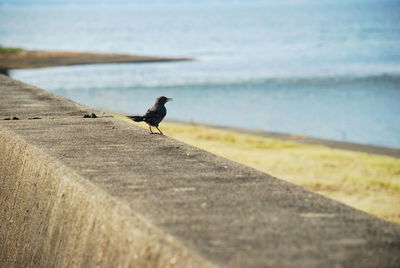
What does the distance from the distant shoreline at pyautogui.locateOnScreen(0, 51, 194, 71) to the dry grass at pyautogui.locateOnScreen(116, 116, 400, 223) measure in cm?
3205

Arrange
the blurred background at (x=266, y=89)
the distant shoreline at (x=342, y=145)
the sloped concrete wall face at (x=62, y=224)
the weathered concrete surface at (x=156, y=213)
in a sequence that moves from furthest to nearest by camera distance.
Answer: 1. the blurred background at (x=266, y=89)
2. the distant shoreline at (x=342, y=145)
3. the sloped concrete wall face at (x=62, y=224)
4. the weathered concrete surface at (x=156, y=213)

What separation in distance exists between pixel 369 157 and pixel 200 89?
1986 cm

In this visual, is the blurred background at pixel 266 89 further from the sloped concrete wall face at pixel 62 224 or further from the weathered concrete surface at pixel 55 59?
the sloped concrete wall face at pixel 62 224

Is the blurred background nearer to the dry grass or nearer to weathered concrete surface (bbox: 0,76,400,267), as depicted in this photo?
the dry grass

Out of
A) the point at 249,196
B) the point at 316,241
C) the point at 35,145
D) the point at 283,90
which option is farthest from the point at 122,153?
the point at 283,90

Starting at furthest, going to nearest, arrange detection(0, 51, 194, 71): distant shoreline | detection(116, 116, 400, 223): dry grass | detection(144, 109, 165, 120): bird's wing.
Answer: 1. detection(0, 51, 194, 71): distant shoreline
2. detection(116, 116, 400, 223): dry grass
3. detection(144, 109, 165, 120): bird's wing

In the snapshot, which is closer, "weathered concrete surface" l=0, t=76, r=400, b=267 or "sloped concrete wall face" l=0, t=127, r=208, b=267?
"weathered concrete surface" l=0, t=76, r=400, b=267

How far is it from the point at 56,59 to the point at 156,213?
168 feet

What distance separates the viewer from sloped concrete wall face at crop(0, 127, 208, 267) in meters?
2.57

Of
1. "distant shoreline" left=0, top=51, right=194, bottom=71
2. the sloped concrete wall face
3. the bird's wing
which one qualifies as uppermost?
"distant shoreline" left=0, top=51, right=194, bottom=71

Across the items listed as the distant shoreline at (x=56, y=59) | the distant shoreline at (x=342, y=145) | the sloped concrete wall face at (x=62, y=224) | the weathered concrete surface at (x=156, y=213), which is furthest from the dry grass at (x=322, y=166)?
the distant shoreline at (x=56, y=59)

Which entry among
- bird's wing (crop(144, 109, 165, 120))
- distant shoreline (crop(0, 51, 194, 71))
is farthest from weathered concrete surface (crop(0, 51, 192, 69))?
bird's wing (crop(144, 109, 165, 120))

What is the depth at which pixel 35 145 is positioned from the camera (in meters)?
4.16

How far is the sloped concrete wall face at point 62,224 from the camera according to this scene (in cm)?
257
